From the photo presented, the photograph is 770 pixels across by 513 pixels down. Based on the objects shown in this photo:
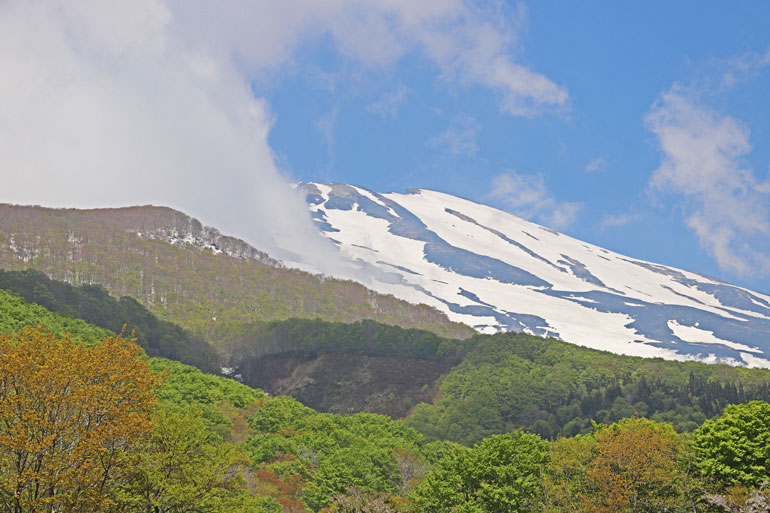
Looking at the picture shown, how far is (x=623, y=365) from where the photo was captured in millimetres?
145375

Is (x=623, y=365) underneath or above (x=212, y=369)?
above

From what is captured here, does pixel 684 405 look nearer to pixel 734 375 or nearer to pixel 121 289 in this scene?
pixel 734 375

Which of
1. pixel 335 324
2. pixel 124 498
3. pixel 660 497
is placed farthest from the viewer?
pixel 335 324

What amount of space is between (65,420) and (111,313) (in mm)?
122064

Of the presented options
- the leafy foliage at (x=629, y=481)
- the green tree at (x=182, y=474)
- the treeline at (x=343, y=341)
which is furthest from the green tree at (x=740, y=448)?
the treeline at (x=343, y=341)

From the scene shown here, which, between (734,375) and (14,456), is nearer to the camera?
(14,456)

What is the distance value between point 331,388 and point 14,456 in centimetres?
13056

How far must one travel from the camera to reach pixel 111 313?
13862 centimetres

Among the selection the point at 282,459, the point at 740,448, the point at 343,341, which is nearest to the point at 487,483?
the point at 740,448

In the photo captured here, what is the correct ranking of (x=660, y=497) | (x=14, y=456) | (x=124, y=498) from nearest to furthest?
(x=14, y=456) < (x=124, y=498) < (x=660, y=497)

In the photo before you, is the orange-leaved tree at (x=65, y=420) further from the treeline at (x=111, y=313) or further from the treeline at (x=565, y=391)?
the treeline at (x=111, y=313)

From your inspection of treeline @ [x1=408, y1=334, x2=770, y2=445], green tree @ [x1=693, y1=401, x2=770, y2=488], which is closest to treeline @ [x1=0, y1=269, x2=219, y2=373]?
treeline @ [x1=408, y1=334, x2=770, y2=445]

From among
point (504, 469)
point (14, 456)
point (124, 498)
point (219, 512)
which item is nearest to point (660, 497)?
point (504, 469)

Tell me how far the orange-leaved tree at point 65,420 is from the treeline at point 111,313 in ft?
347
